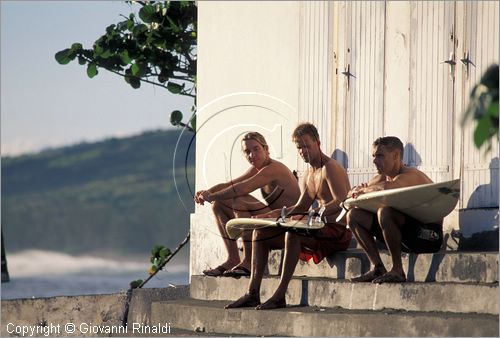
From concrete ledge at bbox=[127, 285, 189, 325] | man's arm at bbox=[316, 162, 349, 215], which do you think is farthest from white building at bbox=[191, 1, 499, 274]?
man's arm at bbox=[316, 162, 349, 215]

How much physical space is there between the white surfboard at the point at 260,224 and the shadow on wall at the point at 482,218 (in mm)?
1018

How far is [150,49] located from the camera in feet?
43.1

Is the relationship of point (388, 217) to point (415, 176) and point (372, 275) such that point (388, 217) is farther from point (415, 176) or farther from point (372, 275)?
point (415, 176)

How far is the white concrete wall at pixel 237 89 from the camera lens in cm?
1037

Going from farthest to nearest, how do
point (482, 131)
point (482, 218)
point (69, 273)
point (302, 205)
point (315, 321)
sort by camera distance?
point (69, 273) < point (302, 205) < point (482, 218) < point (315, 321) < point (482, 131)

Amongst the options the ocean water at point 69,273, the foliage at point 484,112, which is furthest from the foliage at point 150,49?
→ the ocean water at point 69,273

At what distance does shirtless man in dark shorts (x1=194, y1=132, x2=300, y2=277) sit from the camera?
9578mm

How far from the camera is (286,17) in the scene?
10406 millimetres

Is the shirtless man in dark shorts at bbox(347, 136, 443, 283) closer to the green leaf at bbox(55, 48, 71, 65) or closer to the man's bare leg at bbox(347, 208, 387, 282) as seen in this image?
the man's bare leg at bbox(347, 208, 387, 282)

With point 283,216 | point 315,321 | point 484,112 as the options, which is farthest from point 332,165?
point 484,112

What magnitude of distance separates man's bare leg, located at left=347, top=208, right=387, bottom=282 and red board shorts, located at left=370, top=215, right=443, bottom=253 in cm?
5

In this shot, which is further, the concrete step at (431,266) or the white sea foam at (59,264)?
the white sea foam at (59,264)

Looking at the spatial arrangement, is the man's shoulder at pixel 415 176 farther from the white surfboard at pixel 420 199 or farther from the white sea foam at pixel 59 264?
the white sea foam at pixel 59 264

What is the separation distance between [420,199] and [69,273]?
31.0 metres
